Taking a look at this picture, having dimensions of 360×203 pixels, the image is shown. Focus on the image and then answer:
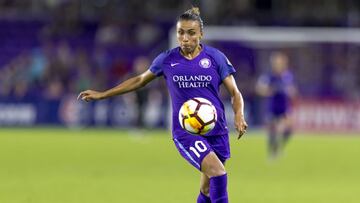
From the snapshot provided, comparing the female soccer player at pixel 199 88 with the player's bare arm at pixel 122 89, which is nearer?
the female soccer player at pixel 199 88

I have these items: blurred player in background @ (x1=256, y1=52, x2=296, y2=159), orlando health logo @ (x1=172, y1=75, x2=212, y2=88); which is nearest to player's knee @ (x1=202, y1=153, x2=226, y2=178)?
orlando health logo @ (x1=172, y1=75, x2=212, y2=88)

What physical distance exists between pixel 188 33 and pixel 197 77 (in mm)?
449

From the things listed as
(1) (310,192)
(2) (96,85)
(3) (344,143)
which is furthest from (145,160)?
(2) (96,85)

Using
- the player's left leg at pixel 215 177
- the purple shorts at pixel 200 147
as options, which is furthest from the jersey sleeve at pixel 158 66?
the player's left leg at pixel 215 177

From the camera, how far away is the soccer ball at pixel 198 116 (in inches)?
393

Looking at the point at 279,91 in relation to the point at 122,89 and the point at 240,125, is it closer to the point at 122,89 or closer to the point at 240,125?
the point at 122,89

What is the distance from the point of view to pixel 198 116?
9.95 m

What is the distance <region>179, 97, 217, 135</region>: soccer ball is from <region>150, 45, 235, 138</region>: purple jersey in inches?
2.7

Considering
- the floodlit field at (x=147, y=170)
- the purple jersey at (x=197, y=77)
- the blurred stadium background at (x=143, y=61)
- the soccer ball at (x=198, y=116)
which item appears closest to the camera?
the soccer ball at (x=198, y=116)

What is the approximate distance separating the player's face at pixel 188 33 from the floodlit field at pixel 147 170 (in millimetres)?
4787

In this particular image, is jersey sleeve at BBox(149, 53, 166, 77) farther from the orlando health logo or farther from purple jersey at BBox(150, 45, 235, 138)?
the orlando health logo

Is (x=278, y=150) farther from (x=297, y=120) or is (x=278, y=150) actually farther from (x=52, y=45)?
(x=52, y=45)

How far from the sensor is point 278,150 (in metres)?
25.0

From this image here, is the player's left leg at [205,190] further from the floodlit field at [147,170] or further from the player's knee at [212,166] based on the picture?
the floodlit field at [147,170]
